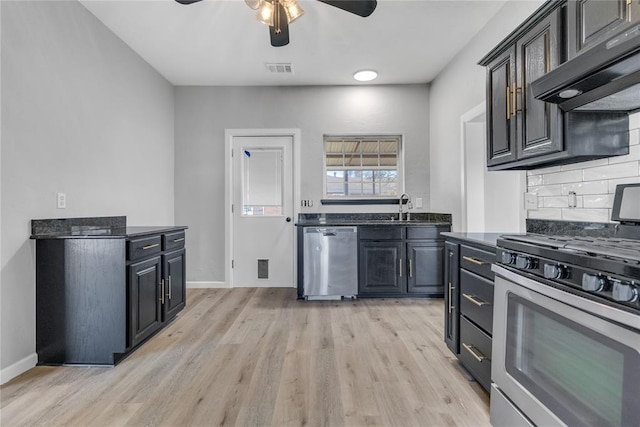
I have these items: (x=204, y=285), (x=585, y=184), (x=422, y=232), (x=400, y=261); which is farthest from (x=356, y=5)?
(x=204, y=285)

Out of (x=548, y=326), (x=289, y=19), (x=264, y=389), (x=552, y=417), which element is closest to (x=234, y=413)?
(x=264, y=389)

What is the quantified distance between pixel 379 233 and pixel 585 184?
2.11m

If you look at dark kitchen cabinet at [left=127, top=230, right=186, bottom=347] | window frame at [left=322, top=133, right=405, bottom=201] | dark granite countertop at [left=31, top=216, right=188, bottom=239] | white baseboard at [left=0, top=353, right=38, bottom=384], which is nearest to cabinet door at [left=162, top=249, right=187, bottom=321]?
dark kitchen cabinet at [left=127, top=230, right=186, bottom=347]

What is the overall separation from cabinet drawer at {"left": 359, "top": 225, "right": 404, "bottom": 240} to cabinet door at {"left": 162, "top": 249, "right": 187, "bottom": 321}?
1920 millimetres

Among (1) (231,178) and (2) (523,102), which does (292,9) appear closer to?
(2) (523,102)

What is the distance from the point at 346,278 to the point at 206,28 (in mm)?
2848

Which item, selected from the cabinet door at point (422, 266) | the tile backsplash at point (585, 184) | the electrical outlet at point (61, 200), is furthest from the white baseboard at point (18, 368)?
the tile backsplash at point (585, 184)

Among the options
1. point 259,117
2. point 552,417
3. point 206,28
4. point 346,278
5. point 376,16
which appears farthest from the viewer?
point 259,117

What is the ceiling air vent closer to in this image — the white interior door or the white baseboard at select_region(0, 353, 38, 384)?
the white interior door

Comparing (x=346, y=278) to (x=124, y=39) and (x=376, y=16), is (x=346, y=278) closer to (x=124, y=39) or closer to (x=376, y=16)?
(x=376, y=16)

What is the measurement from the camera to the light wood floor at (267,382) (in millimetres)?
1660

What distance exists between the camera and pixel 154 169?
3812 millimetres

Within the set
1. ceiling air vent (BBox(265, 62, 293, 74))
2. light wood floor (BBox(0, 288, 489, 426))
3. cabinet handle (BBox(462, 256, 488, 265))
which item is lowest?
light wood floor (BBox(0, 288, 489, 426))

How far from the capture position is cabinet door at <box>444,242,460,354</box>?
6.93 ft
